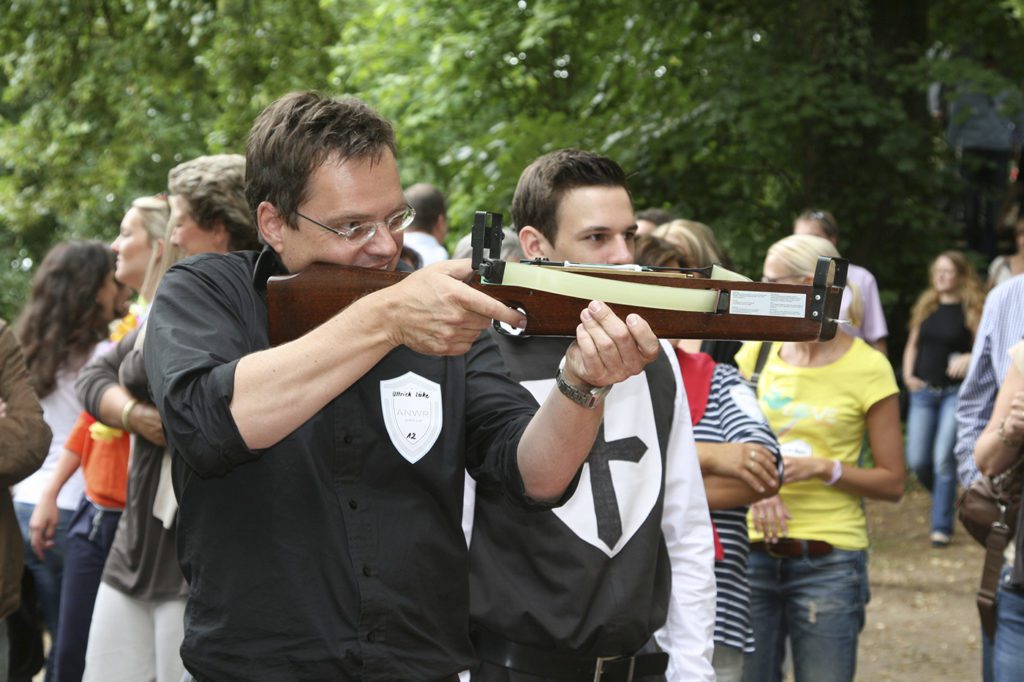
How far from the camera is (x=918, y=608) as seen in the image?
930 centimetres

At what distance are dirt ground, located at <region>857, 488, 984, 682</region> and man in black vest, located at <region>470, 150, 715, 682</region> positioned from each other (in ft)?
16.4

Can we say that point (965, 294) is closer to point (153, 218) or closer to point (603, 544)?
point (153, 218)

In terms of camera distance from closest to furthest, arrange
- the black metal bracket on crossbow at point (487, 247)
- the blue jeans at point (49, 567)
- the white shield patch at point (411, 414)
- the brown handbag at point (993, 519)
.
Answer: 1. the black metal bracket on crossbow at point (487, 247)
2. the white shield patch at point (411, 414)
3. the brown handbag at point (993, 519)
4. the blue jeans at point (49, 567)

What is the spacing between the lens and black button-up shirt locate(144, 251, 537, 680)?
2.34 m

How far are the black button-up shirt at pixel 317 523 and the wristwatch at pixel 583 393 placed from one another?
0.19 m

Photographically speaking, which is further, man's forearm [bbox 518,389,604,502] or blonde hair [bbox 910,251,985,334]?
blonde hair [bbox 910,251,985,334]

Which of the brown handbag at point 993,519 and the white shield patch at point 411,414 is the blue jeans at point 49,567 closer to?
the white shield patch at point 411,414

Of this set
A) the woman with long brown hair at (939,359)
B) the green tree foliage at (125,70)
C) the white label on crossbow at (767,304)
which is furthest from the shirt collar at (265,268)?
the green tree foliage at (125,70)

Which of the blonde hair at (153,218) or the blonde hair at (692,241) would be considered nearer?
the blonde hair at (153,218)

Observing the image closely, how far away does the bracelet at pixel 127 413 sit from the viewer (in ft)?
13.8

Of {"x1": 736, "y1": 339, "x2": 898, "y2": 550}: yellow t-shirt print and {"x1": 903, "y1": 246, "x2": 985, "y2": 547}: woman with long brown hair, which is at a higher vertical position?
{"x1": 736, "y1": 339, "x2": 898, "y2": 550}: yellow t-shirt print

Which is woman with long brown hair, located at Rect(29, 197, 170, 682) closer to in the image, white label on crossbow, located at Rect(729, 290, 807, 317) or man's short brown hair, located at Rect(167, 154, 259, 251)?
man's short brown hair, located at Rect(167, 154, 259, 251)

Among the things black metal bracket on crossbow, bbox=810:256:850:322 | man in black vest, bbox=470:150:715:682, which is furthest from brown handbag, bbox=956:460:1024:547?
black metal bracket on crossbow, bbox=810:256:850:322

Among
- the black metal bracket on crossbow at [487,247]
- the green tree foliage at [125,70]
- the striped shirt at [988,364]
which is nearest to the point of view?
the black metal bracket on crossbow at [487,247]
